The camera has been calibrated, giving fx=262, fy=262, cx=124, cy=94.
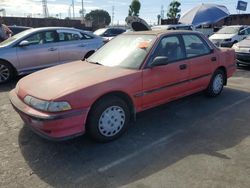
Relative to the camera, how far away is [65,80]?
3.71 m

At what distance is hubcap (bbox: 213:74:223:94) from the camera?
5717 mm

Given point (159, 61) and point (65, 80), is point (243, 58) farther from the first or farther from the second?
point (65, 80)

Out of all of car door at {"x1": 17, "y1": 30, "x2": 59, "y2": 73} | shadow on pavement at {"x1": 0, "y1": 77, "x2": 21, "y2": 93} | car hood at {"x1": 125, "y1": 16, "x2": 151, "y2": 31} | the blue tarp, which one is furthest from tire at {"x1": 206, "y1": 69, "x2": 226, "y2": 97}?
the blue tarp

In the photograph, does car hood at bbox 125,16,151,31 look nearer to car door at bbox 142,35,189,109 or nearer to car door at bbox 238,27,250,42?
car door at bbox 142,35,189,109

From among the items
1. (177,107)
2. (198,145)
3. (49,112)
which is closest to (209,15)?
(177,107)

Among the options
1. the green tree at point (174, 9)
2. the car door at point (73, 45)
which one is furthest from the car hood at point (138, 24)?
the green tree at point (174, 9)

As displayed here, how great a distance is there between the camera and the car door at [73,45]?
808 centimetres

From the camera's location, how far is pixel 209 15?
11.2m

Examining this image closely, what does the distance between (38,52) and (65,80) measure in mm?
4335

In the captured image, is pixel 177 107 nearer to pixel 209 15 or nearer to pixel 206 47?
pixel 206 47

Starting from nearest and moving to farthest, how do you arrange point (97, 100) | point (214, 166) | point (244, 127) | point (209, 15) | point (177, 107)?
point (214, 166) < point (97, 100) < point (244, 127) < point (177, 107) < point (209, 15)

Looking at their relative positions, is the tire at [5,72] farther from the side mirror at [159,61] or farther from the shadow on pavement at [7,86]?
the side mirror at [159,61]

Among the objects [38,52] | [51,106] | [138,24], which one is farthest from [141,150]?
[38,52]

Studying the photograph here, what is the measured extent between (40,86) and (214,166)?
99.3 inches
